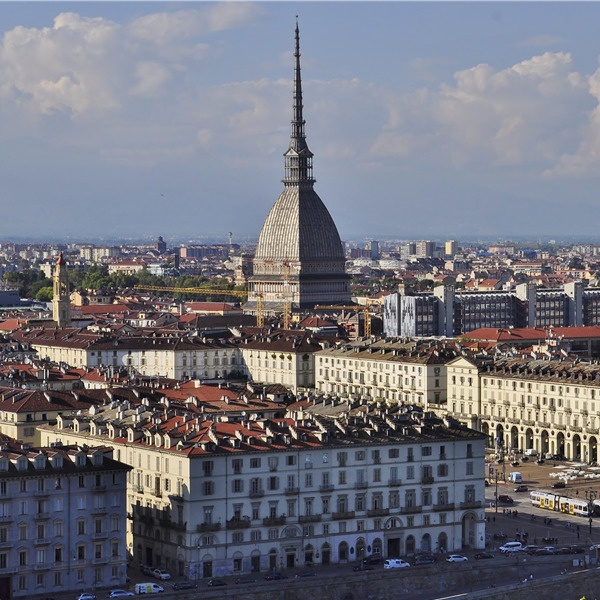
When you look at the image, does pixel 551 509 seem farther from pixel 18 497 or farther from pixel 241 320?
pixel 241 320

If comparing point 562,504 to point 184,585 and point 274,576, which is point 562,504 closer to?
point 274,576

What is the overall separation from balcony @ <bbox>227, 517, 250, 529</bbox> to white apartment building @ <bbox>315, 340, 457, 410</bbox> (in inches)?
1574

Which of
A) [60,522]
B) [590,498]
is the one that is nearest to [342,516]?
[60,522]

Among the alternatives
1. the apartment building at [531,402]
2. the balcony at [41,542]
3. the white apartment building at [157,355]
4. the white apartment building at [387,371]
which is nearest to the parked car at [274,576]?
the balcony at [41,542]

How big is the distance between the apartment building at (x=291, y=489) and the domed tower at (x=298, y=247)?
110828 mm

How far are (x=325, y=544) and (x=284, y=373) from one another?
2043 inches

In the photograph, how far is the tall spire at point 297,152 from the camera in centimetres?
17775

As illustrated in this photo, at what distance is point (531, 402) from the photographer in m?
89.6

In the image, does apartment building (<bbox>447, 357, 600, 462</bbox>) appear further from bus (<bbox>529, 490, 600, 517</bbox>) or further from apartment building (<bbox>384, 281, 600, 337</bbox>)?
apartment building (<bbox>384, 281, 600, 337</bbox>)

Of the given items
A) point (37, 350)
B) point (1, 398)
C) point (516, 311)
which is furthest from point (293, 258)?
point (1, 398)

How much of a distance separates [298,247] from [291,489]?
4693 inches

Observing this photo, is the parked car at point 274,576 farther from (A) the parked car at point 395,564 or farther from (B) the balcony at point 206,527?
(A) the parked car at point 395,564

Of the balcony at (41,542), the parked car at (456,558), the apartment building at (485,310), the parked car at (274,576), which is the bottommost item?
the parked car at (274,576)

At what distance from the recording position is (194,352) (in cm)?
11269
